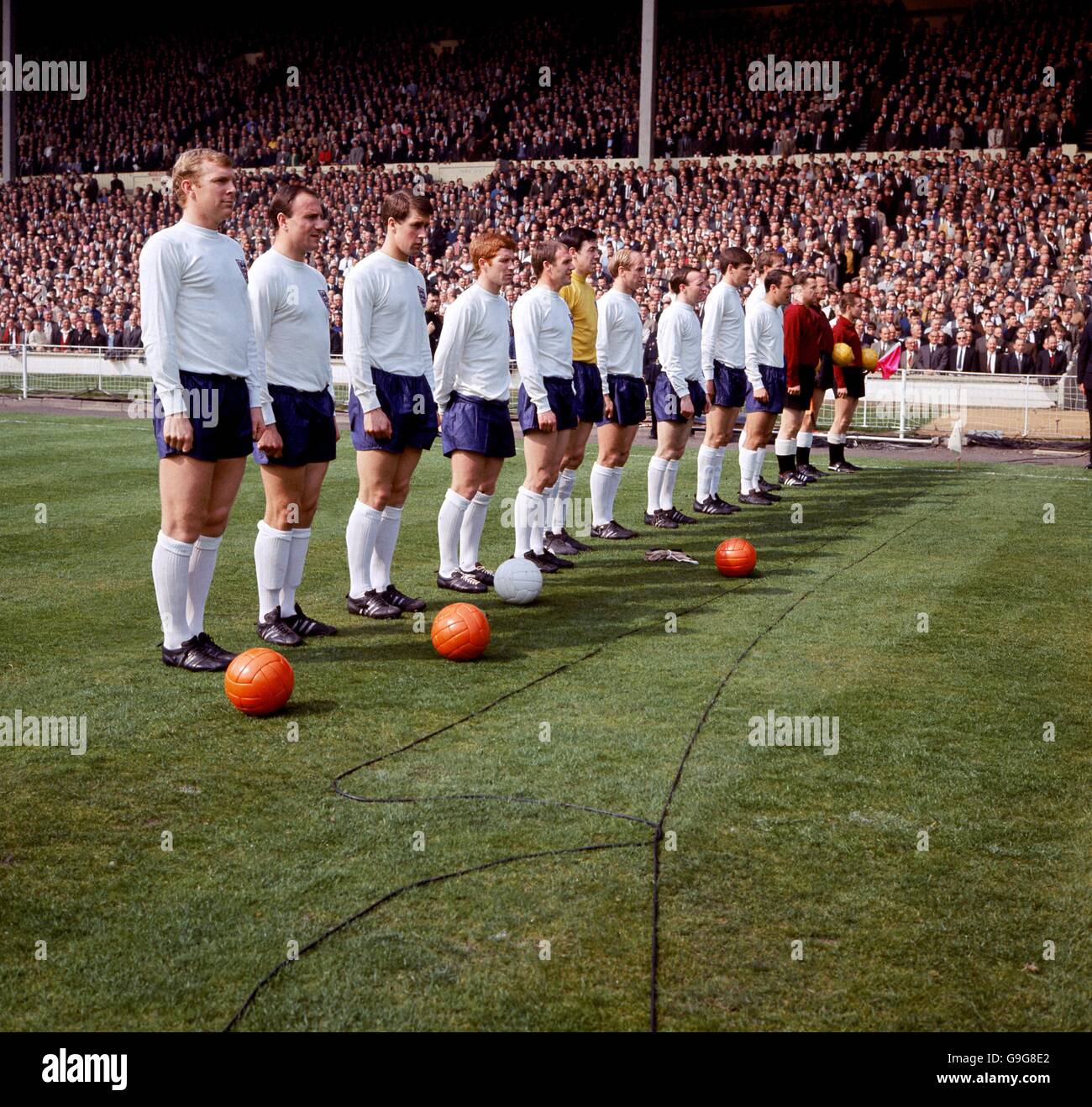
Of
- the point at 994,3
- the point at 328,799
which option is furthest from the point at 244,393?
the point at 994,3

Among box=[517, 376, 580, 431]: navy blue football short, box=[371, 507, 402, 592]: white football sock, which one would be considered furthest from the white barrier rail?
box=[371, 507, 402, 592]: white football sock

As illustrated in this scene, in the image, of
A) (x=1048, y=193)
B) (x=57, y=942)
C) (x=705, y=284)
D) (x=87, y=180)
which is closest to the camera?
(x=57, y=942)

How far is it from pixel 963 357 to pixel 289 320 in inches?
624

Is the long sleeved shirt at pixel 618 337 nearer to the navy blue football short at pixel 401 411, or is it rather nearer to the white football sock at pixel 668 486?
the white football sock at pixel 668 486

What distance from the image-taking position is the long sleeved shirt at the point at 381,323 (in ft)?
22.7

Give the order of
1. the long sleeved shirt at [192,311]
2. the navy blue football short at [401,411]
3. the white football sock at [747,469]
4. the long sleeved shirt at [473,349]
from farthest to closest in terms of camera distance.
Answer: the white football sock at [747,469], the long sleeved shirt at [473,349], the navy blue football short at [401,411], the long sleeved shirt at [192,311]

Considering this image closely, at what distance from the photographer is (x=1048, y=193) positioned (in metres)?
23.9

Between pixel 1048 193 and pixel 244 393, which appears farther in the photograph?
pixel 1048 193

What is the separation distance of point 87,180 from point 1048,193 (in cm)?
2792

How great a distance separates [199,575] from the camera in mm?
5992

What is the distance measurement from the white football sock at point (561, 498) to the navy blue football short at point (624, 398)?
0.59 meters

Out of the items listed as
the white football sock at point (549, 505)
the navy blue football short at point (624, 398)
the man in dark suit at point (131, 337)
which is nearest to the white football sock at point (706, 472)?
the navy blue football short at point (624, 398)
